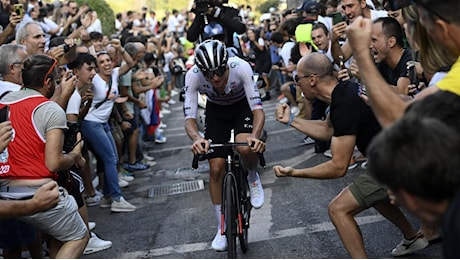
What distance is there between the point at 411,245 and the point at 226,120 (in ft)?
7.34

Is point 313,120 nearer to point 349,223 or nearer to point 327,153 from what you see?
point 349,223

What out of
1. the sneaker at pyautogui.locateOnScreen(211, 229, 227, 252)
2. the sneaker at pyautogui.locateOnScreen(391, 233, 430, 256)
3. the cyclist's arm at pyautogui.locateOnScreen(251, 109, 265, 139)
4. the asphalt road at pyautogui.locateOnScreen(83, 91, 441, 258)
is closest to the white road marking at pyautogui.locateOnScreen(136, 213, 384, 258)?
the asphalt road at pyautogui.locateOnScreen(83, 91, 441, 258)

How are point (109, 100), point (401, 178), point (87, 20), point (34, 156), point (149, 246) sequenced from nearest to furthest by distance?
point (401, 178) < point (34, 156) < point (149, 246) < point (109, 100) < point (87, 20)

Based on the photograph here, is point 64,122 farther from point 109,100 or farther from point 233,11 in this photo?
point 233,11

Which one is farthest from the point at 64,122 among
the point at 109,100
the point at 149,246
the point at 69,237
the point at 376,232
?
the point at 109,100

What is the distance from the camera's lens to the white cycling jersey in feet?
22.6

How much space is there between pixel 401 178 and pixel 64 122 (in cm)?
342

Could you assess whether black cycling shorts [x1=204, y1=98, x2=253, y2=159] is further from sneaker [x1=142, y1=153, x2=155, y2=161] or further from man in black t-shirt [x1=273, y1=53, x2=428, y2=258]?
sneaker [x1=142, y1=153, x2=155, y2=161]

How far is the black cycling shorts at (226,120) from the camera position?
7.04 metres

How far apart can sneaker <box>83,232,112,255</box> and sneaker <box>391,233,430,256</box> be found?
122 inches

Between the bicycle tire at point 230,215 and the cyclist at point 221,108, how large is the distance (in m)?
0.36

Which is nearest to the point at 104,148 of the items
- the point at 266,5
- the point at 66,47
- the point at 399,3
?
the point at 66,47

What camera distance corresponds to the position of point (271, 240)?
23.2 ft

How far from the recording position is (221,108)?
7293 mm
